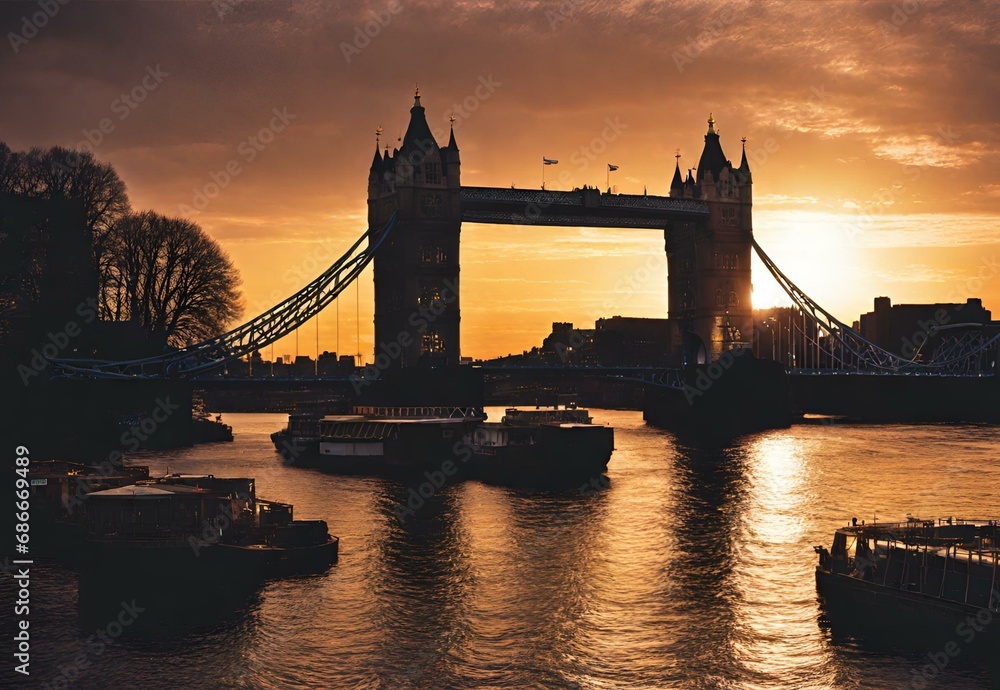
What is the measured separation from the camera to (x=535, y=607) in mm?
32875

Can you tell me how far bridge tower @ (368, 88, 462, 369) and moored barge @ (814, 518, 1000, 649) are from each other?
236 ft

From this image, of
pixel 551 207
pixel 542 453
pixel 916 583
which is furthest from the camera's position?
pixel 551 207

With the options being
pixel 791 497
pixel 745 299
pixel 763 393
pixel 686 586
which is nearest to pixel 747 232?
pixel 745 299

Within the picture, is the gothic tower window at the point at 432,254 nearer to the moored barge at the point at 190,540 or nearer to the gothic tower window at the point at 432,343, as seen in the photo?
the gothic tower window at the point at 432,343

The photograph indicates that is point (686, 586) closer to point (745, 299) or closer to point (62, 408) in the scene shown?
point (62, 408)

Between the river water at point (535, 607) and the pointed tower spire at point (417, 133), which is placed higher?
the pointed tower spire at point (417, 133)

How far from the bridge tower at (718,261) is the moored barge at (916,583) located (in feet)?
298

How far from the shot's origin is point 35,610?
32156 mm

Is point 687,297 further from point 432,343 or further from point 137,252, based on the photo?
point 137,252

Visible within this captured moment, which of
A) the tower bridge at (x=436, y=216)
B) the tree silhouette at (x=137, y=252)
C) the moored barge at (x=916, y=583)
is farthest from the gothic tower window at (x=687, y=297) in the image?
the moored barge at (x=916, y=583)

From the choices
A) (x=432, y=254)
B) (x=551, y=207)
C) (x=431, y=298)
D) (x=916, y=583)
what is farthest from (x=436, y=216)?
(x=916, y=583)

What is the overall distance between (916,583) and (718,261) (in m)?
97.5

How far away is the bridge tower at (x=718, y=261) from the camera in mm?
125625

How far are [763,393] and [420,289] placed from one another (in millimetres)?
35620
